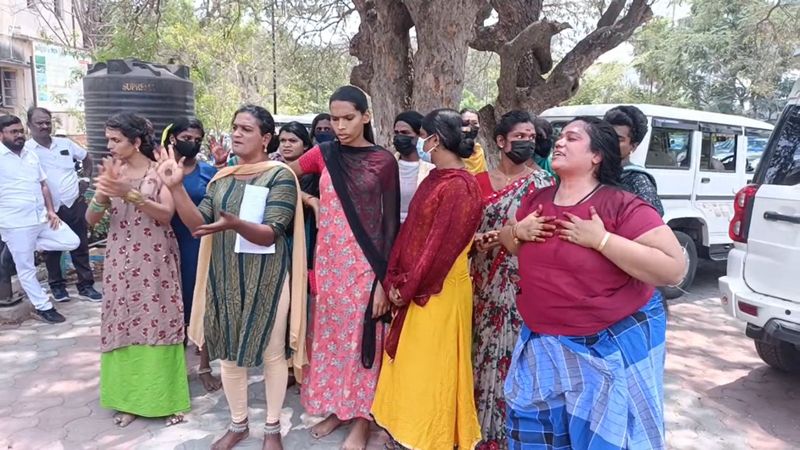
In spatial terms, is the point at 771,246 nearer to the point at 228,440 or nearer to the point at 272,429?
the point at 272,429

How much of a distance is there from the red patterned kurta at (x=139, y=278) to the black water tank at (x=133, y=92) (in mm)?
3684

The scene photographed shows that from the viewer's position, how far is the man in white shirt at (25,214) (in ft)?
15.1

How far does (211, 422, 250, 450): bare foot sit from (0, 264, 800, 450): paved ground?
6 centimetres

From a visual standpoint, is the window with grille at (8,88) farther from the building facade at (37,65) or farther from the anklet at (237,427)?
the anklet at (237,427)

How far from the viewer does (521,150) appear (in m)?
2.74

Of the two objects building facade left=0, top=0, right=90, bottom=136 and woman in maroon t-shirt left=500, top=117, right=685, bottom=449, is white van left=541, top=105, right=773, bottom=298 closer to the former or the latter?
woman in maroon t-shirt left=500, top=117, right=685, bottom=449

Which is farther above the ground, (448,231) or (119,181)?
(119,181)

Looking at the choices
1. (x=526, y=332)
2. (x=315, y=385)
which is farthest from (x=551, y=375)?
(x=315, y=385)

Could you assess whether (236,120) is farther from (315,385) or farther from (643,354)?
(643,354)

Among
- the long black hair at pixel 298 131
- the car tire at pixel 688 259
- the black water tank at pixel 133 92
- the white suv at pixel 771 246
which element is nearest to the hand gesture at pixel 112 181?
the long black hair at pixel 298 131

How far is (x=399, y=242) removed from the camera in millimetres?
2654

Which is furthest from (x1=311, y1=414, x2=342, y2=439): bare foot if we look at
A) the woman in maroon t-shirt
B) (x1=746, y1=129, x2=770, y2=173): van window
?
(x1=746, y1=129, x2=770, y2=173): van window

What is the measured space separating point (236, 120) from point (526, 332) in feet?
5.33

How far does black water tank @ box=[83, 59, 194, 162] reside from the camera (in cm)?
638
